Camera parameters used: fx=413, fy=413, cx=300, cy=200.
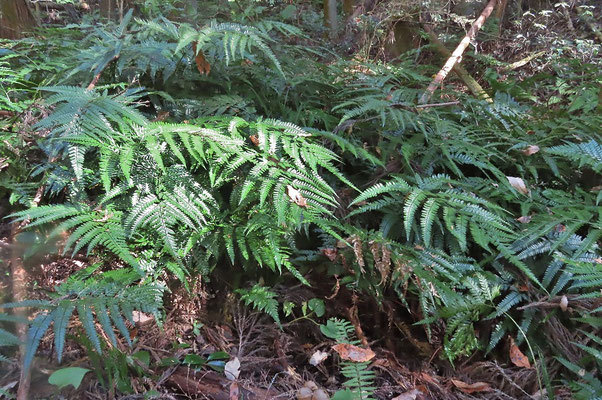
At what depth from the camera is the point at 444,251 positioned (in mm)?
2018

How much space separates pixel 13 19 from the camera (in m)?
3.17

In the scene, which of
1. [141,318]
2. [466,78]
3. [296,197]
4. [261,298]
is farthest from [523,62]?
[141,318]

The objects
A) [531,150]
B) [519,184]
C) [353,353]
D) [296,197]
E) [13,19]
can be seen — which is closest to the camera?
[353,353]

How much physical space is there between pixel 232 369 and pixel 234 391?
117 mm

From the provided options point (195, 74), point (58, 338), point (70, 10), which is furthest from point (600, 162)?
point (70, 10)

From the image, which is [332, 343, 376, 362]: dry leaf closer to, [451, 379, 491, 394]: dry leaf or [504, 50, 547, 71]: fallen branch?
[451, 379, 491, 394]: dry leaf

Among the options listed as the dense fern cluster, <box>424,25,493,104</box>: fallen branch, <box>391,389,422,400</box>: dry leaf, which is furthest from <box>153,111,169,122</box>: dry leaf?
<box>424,25,493,104</box>: fallen branch

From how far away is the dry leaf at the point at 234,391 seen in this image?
1.58 meters

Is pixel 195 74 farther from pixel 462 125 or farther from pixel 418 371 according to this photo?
pixel 418 371

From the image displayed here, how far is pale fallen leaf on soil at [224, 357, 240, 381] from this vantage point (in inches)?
66.3

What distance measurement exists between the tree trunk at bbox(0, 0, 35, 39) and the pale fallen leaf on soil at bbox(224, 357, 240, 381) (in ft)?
9.62

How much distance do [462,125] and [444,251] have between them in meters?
1.09

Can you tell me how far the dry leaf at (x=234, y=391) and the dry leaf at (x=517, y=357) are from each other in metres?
1.18

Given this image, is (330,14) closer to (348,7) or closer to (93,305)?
(348,7)
